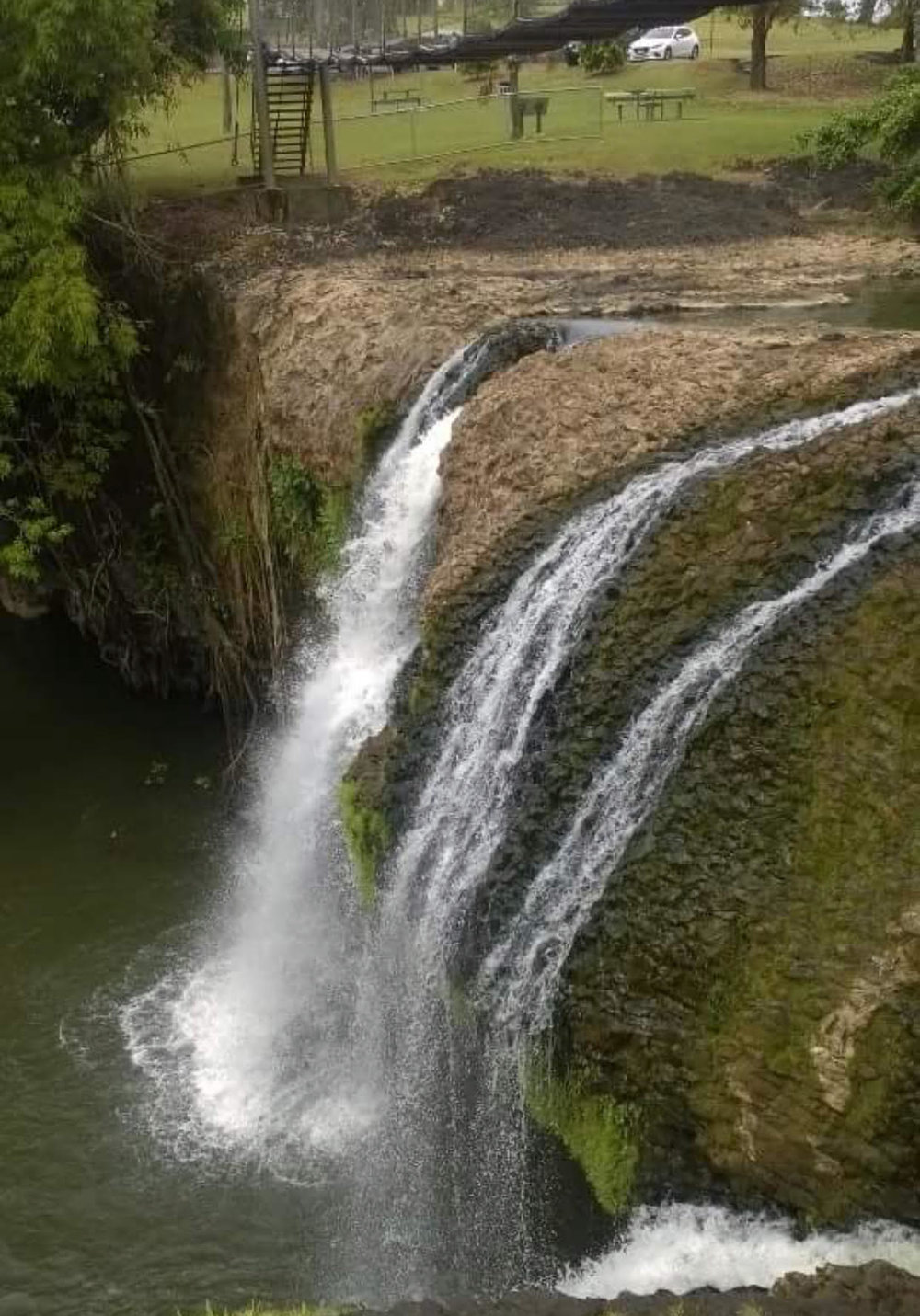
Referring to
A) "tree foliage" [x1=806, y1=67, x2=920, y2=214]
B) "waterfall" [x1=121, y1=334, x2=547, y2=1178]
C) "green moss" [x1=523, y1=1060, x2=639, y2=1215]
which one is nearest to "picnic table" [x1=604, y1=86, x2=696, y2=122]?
"tree foliage" [x1=806, y1=67, x2=920, y2=214]

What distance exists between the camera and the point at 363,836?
9.17 m

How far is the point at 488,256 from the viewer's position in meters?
15.6

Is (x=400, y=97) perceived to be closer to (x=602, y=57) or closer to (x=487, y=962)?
(x=602, y=57)

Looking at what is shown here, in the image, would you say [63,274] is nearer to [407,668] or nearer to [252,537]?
[252,537]

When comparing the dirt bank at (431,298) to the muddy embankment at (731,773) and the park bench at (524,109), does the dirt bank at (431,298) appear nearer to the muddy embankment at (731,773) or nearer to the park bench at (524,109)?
the muddy embankment at (731,773)

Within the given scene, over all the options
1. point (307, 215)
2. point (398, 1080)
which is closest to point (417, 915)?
point (398, 1080)

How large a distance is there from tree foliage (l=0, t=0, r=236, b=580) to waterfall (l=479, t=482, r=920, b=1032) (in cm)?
754

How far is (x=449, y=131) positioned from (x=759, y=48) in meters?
9.24

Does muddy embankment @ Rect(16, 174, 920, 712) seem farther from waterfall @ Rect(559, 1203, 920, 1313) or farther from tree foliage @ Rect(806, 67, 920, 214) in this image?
waterfall @ Rect(559, 1203, 920, 1313)

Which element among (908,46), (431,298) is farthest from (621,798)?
(908,46)

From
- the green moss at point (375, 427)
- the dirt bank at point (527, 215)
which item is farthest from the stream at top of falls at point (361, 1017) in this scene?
the dirt bank at point (527, 215)

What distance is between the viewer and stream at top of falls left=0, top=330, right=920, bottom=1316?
7.55m

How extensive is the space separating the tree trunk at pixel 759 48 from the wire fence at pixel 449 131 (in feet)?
22.8

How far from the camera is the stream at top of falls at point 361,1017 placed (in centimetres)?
755
